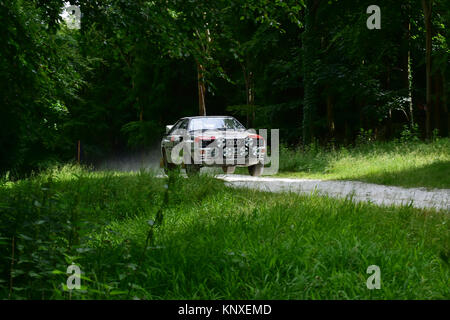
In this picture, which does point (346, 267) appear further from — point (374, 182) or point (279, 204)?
point (374, 182)

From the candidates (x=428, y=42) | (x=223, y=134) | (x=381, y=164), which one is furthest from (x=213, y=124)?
(x=428, y=42)

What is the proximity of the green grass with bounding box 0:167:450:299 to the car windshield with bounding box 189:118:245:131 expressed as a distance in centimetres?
753

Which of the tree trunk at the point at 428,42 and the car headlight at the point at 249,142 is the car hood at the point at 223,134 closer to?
the car headlight at the point at 249,142

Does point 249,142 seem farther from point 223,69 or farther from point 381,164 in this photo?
point 381,164

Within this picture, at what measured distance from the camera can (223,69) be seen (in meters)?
12.3

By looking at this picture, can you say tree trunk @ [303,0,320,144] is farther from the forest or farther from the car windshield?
the car windshield

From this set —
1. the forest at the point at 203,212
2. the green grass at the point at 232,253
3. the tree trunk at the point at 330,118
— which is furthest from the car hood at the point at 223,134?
the tree trunk at the point at 330,118

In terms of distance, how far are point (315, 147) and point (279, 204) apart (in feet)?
41.7

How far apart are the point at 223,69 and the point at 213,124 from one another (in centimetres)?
183

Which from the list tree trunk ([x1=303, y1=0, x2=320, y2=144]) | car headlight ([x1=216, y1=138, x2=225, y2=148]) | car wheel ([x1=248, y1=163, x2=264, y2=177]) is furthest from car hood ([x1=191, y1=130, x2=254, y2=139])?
tree trunk ([x1=303, y1=0, x2=320, y2=144])

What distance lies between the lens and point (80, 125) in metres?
40.2

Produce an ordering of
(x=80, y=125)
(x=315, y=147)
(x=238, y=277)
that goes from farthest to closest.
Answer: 1. (x=80, y=125)
2. (x=315, y=147)
3. (x=238, y=277)
